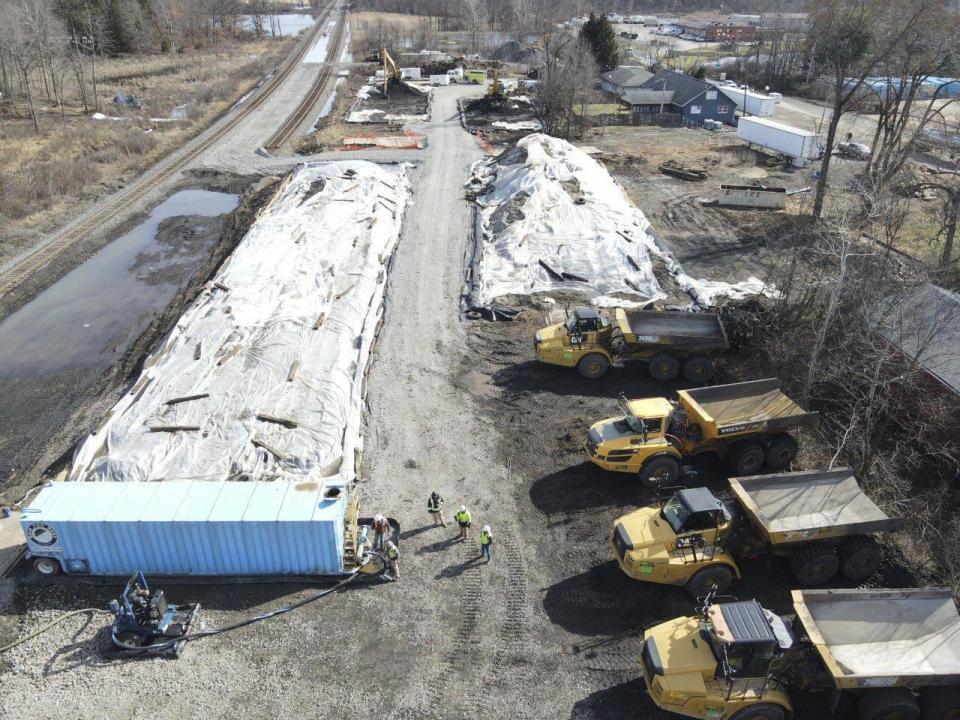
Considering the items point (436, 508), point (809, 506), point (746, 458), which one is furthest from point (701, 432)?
point (436, 508)

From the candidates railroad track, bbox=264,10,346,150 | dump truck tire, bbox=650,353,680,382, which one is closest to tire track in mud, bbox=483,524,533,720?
dump truck tire, bbox=650,353,680,382

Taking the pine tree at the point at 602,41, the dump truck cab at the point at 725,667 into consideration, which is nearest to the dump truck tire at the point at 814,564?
the dump truck cab at the point at 725,667

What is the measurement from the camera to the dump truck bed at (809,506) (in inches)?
498

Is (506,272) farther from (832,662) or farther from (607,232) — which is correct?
(832,662)

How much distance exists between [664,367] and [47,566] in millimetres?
16288

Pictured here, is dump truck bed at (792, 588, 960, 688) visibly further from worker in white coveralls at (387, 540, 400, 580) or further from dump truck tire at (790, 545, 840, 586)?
worker in white coveralls at (387, 540, 400, 580)

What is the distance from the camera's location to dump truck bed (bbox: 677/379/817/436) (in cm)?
1544

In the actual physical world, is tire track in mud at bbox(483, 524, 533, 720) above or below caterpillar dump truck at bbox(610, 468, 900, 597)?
below

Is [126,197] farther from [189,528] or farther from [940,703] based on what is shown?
[940,703]

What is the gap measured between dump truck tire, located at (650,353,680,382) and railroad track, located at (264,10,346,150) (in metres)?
34.6

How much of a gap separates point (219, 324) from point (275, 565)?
10.1 m

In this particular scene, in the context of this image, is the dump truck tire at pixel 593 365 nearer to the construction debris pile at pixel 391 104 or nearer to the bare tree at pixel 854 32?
the bare tree at pixel 854 32

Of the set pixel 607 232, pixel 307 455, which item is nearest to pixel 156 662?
pixel 307 455

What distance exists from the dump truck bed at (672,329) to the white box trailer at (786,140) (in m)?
26.1
